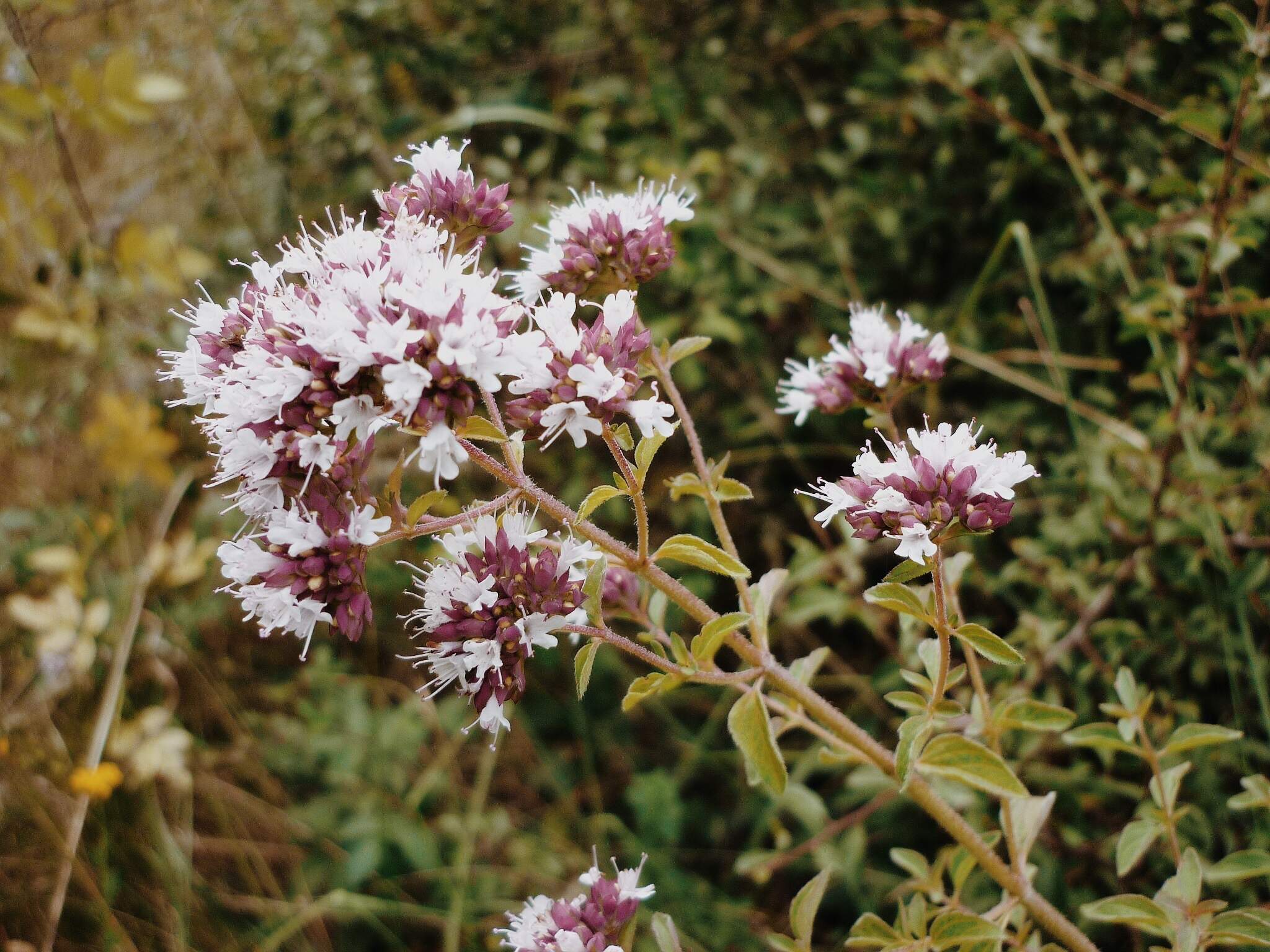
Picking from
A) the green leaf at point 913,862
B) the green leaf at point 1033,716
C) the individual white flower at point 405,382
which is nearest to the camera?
the individual white flower at point 405,382

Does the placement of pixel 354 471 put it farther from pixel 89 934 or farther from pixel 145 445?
pixel 89 934

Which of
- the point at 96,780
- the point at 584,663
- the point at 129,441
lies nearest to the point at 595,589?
the point at 584,663

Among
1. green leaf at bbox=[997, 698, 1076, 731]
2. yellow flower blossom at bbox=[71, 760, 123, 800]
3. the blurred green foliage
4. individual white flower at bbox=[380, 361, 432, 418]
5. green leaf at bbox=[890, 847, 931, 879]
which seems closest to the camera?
individual white flower at bbox=[380, 361, 432, 418]

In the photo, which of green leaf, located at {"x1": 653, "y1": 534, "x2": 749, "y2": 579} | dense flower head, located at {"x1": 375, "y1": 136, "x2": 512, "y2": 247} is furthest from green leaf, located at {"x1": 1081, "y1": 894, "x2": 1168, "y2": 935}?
dense flower head, located at {"x1": 375, "y1": 136, "x2": 512, "y2": 247}

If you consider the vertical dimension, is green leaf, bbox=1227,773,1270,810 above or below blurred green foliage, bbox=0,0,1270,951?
below

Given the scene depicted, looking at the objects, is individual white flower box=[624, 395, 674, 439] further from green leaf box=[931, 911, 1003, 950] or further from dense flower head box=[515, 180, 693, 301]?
green leaf box=[931, 911, 1003, 950]

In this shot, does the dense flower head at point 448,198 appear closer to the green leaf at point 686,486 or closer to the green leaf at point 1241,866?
the green leaf at point 686,486

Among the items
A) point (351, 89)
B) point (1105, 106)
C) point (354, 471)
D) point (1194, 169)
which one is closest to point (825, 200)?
point (1105, 106)

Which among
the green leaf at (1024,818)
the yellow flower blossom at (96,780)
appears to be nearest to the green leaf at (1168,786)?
the green leaf at (1024,818)
